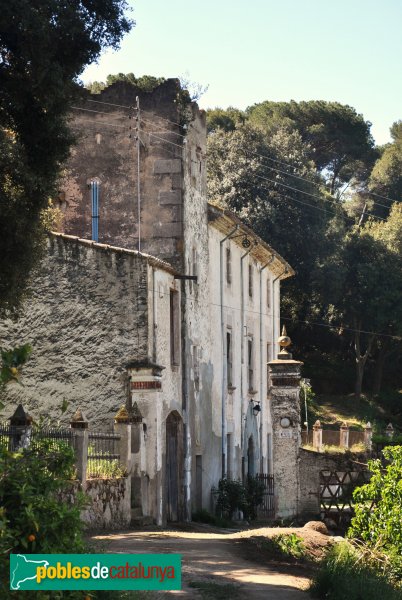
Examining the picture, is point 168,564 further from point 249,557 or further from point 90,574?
point 249,557

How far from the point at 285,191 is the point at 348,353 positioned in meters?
10.1

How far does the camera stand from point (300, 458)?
25188 mm

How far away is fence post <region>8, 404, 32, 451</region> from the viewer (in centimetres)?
1997

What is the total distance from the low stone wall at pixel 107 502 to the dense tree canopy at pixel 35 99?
401 centimetres

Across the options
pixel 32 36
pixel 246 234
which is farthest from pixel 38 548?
pixel 246 234

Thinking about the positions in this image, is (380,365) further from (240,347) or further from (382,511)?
(382,511)

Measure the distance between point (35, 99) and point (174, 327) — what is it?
11426mm

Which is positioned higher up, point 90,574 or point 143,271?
point 143,271

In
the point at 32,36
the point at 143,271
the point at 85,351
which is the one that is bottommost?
the point at 85,351

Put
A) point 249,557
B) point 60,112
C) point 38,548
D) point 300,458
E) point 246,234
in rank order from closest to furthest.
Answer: point 38,548
point 249,557
point 60,112
point 300,458
point 246,234

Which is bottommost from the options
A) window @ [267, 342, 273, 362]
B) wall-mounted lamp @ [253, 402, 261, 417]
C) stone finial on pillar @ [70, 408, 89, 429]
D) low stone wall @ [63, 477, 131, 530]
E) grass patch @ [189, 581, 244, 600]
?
grass patch @ [189, 581, 244, 600]

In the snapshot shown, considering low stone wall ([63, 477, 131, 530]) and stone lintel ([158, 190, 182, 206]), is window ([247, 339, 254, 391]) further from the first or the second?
low stone wall ([63, 477, 131, 530])

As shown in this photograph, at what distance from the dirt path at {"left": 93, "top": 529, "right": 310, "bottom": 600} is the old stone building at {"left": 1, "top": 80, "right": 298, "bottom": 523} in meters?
4.67

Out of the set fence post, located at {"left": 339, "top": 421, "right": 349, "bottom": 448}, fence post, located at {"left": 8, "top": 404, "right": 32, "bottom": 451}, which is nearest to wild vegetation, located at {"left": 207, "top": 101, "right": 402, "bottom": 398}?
fence post, located at {"left": 339, "top": 421, "right": 349, "bottom": 448}
